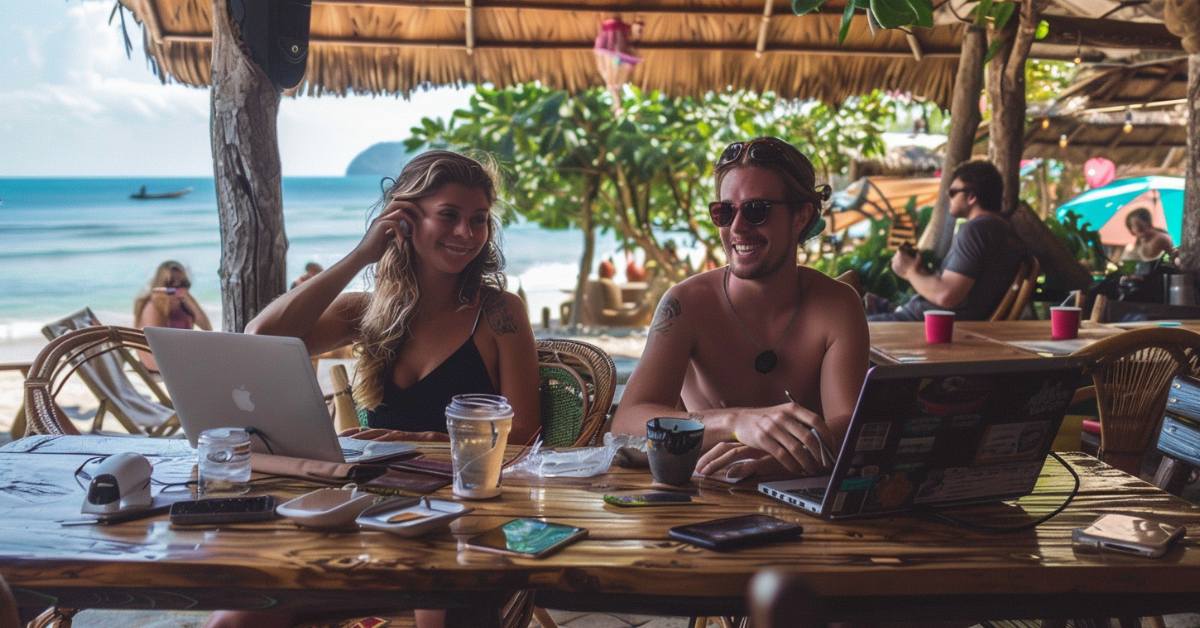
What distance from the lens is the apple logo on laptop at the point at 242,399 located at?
71.9 inches

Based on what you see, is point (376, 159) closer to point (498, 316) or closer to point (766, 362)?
point (498, 316)

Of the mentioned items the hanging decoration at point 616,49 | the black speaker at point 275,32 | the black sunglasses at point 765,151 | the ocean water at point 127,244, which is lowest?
the ocean water at point 127,244

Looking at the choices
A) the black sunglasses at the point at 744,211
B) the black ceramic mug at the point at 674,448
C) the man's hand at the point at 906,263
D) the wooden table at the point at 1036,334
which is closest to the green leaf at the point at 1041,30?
the man's hand at the point at 906,263

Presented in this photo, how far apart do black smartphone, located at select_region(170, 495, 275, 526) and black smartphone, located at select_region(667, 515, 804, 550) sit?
2.15 ft

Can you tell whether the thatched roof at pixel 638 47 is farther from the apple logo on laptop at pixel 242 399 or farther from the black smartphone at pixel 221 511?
the black smartphone at pixel 221 511

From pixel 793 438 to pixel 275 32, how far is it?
227 centimetres

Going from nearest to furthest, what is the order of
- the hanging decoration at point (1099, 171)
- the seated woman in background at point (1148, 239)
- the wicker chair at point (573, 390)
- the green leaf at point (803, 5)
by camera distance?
the green leaf at point (803, 5) < the wicker chair at point (573, 390) < the seated woman in background at point (1148, 239) < the hanging decoration at point (1099, 171)

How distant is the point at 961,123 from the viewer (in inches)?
264

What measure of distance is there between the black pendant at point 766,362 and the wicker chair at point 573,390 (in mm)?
355

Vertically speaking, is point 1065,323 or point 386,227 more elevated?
point 386,227

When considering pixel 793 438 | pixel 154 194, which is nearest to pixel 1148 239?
pixel 793 438

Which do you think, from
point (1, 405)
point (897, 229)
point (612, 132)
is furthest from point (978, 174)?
point (1, 405)

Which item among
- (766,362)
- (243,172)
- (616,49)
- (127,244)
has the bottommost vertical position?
(127,244)

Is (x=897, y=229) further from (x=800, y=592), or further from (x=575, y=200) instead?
(x=800, y=592)
